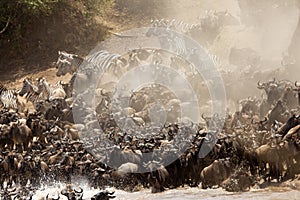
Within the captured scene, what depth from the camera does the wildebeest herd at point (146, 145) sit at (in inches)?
622

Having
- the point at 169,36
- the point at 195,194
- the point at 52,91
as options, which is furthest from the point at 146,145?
the point at 169,36

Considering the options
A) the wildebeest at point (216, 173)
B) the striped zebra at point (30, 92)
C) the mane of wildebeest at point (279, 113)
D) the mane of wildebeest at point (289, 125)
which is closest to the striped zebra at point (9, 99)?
the striped zebra at point (30, 92)

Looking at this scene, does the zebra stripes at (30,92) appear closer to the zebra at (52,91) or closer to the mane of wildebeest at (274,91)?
the zebra at (52,91)

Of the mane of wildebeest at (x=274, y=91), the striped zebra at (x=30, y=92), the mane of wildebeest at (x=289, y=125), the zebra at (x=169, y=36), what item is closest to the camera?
the mane of wildebeest at (x=289, y=125)

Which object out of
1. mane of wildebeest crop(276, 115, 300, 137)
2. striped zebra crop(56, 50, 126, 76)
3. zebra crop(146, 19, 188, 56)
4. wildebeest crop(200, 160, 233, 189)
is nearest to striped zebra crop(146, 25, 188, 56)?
zebra crop(146, 19, 188, 56)

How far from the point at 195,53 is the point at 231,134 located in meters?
10.1

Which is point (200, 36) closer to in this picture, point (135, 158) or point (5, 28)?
point (5, 28)

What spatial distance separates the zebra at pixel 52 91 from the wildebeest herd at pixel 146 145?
1410 mm

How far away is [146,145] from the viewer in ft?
57.5

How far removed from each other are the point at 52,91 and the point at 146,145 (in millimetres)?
9628

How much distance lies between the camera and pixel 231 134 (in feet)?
56.0

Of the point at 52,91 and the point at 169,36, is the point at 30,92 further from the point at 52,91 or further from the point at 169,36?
the point at 169,36

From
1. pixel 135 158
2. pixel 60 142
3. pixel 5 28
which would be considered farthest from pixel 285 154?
pixel 5 28

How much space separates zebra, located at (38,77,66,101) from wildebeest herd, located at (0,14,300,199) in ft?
4.63
